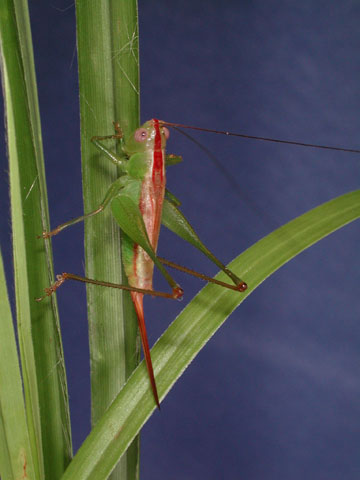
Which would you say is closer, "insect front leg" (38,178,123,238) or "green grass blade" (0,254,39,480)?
"green grass blade" (0,254,39,480)

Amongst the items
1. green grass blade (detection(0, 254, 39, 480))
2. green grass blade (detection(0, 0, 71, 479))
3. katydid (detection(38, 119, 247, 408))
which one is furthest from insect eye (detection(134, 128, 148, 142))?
green grass blade (detection(0, 254, 39, 480))

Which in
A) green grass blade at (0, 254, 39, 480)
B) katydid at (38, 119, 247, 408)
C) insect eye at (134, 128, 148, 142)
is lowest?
green grass blade at (0, 254, 39, 480)

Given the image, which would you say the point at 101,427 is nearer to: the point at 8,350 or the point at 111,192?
the point at 8,350

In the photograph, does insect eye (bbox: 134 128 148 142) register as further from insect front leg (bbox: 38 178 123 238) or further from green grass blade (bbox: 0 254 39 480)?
green grass blade (bbox: 0 254 39 480)

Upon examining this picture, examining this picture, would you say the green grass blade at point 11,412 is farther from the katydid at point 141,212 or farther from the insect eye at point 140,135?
the insect eye at point 140,135

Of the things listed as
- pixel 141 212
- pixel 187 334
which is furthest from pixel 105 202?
pixel 187 334

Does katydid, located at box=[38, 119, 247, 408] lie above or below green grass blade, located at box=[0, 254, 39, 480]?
above

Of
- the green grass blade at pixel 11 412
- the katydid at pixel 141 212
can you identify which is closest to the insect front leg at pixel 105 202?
the katydid at pixel 141 212
